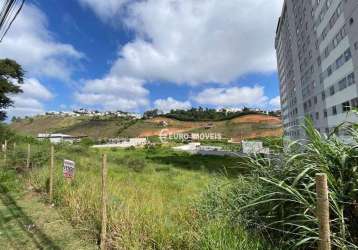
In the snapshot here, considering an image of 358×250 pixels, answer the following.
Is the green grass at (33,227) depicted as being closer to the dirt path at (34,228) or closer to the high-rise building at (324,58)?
the dirt path at (34,228)

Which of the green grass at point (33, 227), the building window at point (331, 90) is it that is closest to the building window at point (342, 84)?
the building window at point (331, 90)

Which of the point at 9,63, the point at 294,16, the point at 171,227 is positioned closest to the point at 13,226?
the point at 171,227

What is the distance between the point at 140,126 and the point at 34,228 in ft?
424

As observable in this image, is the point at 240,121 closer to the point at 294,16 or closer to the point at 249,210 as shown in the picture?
the point at 294,16

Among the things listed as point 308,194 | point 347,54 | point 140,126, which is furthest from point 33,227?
point 140,126

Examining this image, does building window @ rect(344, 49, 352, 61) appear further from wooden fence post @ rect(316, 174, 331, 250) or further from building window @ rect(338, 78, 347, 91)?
wooden fence post @ rect(316, 174, 331, 250)

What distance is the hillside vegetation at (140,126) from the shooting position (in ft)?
412

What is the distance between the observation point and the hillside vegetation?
412ft

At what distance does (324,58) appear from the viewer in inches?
1572

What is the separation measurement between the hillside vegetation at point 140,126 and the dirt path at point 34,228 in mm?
110701

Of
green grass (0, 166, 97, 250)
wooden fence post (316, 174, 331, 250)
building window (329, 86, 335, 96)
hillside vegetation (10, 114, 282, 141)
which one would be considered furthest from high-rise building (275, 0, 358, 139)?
hillside vegetation (10, 114, 282, 141)

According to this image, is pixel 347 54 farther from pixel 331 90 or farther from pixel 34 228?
pixel 34 228

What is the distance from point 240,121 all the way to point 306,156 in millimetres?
131416

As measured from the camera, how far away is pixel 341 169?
3.83 meters
